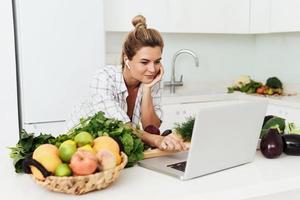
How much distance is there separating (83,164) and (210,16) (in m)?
2.80

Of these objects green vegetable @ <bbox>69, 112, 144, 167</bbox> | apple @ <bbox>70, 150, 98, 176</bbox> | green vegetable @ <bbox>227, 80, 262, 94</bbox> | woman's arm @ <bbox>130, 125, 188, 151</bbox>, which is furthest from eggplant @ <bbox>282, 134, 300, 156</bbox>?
green vegetable @ <bbox>227, 80, 262, 94</bbox>

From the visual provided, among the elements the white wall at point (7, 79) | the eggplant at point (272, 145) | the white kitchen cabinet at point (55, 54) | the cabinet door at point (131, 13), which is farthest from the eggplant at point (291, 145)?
the cabinet door at point (131, 13)

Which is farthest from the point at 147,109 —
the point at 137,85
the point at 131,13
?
the point at 131,13

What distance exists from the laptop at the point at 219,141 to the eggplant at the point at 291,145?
15cm

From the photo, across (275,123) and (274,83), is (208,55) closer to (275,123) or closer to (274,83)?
(274,83)

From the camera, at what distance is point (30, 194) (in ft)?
3.63

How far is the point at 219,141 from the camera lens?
126 centimetres

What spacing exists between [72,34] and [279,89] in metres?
1.98

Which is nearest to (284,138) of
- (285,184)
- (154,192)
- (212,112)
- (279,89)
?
(285,184)

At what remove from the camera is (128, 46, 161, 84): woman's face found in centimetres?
170

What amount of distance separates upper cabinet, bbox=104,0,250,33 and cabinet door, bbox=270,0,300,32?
30cm

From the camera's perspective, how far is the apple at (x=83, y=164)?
1.05 metres

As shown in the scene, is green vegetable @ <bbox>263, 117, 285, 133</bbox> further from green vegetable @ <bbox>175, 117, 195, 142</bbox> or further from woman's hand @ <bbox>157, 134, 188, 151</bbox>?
woman's hand @ <bbox>157, 134, 188, 151</bbox>

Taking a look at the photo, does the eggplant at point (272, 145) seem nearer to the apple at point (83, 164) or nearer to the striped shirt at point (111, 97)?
the striped shirt at point (111, 97)
